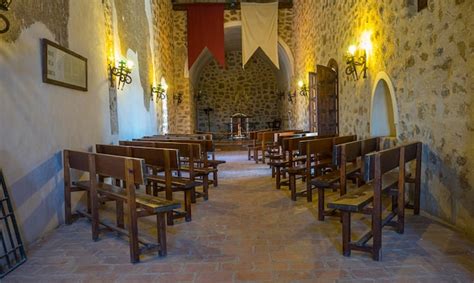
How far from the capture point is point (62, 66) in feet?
11.9

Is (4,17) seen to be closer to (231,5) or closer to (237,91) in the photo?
(231,5)

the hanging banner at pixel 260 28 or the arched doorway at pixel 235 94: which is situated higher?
the hanging banner at pixel 260 28

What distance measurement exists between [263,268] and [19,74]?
256 centimetres

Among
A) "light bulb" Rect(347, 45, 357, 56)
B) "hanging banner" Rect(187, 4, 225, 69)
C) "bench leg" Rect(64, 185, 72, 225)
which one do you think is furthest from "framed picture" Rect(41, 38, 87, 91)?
"hanging banner" Rect(187, 4, 225, 69)

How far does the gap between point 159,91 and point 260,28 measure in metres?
4.16

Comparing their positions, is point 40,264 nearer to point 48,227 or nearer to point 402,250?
point 48,227

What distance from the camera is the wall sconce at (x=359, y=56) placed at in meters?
5.15

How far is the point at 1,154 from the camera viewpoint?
2.63 meters

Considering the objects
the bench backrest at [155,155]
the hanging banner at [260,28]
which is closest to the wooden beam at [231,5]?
the hanging banner at [260,28]

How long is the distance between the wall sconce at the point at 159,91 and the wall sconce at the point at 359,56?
4714 mm

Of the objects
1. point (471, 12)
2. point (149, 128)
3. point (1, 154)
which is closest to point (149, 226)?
point (1, 154)

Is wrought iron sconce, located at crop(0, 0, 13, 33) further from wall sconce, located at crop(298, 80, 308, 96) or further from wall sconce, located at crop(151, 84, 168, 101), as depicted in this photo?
wall sconce, located at crop(298, 80, 308, 96)

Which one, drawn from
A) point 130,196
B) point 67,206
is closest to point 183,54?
point 67,206

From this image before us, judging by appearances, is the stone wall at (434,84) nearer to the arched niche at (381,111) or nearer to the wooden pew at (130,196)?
the arched niche at (381,111)
